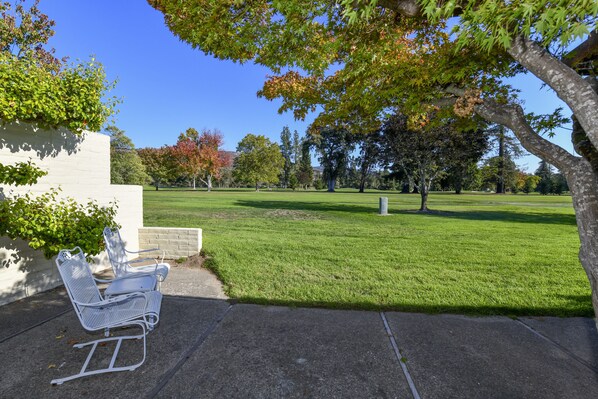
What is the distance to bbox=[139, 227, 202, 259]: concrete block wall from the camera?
21.3 ft

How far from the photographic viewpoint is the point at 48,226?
3.66m

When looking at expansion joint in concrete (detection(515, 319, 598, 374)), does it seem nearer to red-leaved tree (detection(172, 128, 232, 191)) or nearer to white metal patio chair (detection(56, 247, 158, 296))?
white metal patio chair (detection(56, 247, 158, 296))

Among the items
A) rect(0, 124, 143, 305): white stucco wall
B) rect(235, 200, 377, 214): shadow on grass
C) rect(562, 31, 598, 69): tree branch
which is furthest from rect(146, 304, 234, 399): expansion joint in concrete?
rect(235, 200, 377, 214): shadow on grass

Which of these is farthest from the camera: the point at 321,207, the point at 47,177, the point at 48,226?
the point at 321,207

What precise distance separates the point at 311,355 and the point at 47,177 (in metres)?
4.97

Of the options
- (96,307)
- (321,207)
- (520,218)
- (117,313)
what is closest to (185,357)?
(117,313)

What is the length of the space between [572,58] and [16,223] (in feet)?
21.9

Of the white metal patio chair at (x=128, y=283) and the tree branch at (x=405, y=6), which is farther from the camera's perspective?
the white metal patio chair at (x=128, y=283)

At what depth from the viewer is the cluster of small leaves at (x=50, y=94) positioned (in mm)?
Result: 3318

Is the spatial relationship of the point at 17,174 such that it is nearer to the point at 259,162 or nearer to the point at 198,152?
the point at 198,152

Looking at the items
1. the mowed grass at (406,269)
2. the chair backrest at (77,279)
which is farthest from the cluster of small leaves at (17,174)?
the mowed grass at (406,269)

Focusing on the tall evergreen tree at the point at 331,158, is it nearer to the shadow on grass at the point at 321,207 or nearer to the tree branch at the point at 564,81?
the shadow on grass at the point at 321,207

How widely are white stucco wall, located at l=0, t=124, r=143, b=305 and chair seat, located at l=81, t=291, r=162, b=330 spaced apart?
250 cm

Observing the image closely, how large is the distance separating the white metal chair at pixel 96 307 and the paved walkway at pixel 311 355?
0.39ft
